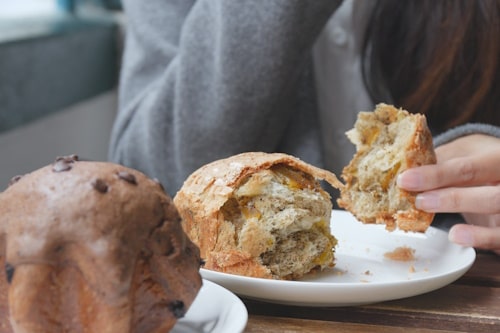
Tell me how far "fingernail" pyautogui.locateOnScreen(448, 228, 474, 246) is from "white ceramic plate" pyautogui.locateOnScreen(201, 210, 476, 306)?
0.04ft

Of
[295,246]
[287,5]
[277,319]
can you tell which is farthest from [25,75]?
[277,319]

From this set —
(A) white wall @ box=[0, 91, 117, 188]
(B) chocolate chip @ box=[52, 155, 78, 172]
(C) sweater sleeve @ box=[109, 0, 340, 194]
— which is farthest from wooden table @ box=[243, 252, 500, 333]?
(A) white wall @ box=[0, 91, 117, 188]

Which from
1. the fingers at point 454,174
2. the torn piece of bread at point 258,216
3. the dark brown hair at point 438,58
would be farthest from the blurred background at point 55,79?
the fingers at point 454,174

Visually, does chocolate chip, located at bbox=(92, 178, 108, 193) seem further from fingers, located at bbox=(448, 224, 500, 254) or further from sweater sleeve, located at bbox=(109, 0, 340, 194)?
sweater sleeve, located at bbox=(109, 0, 340, 194)

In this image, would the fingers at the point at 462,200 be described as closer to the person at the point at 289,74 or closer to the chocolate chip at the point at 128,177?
the person at the point at 289,74

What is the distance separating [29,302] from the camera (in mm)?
450

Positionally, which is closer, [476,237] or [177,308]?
[177,308]

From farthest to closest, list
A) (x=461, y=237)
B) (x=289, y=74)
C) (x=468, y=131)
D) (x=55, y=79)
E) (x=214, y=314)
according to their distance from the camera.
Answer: (x=55, y=79)
(x=289, y=74)
(x=468, y=131)
(x=461, y=237)
(x=214, y=314)

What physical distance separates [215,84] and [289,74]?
147 millimetres

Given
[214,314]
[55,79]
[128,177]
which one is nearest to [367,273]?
[214,314]

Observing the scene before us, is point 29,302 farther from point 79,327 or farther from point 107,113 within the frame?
point 107,113

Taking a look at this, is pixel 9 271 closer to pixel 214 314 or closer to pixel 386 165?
pixel 214 314

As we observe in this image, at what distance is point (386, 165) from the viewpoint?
866 millimetres

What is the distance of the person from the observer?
4.29 feet
